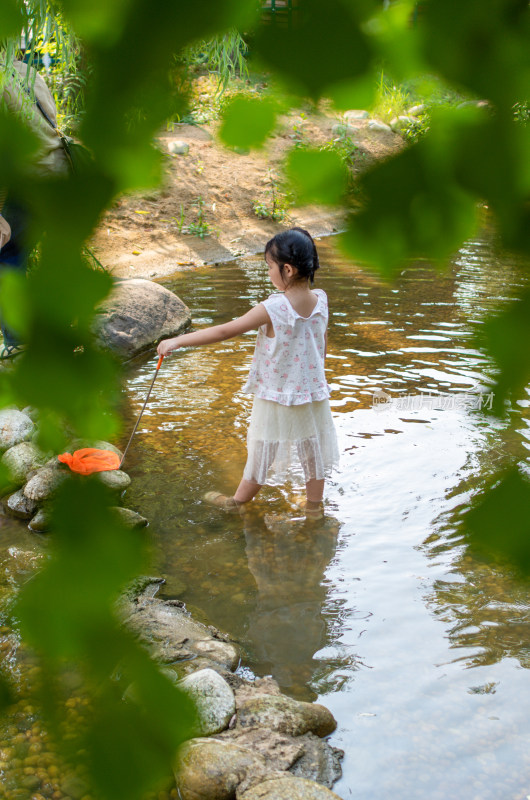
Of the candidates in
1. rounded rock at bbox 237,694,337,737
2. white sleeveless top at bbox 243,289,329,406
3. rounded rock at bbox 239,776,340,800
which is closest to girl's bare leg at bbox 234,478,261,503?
white sleeveless top at bbox 243,289,329,406

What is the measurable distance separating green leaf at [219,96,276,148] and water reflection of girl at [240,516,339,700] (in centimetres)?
243

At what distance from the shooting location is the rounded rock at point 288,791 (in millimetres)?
1949

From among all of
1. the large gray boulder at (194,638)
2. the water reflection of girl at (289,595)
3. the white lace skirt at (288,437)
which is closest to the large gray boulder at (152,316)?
the white lace skirt at (288,437)

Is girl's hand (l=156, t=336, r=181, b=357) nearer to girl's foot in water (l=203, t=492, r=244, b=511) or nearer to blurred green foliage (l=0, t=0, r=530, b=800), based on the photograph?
girl's foot in water (l=203, t=492, r=244, b=511)

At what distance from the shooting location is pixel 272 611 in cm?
306

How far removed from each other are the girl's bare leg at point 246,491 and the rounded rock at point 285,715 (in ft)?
→ 4.56

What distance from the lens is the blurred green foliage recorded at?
0.37 metres

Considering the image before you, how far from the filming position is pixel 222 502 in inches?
151

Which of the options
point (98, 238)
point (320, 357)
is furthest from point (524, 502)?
point (320, 357)

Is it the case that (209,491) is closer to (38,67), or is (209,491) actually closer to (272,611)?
(272,611)

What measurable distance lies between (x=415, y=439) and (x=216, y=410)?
4.35ft

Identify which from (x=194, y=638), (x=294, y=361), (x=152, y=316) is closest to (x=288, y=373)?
(x=294, y=361)

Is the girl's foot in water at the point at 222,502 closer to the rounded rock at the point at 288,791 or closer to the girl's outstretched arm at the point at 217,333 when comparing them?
the girl's outstretched arm at the point at 217,333

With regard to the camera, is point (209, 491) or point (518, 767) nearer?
point (518, 767)
